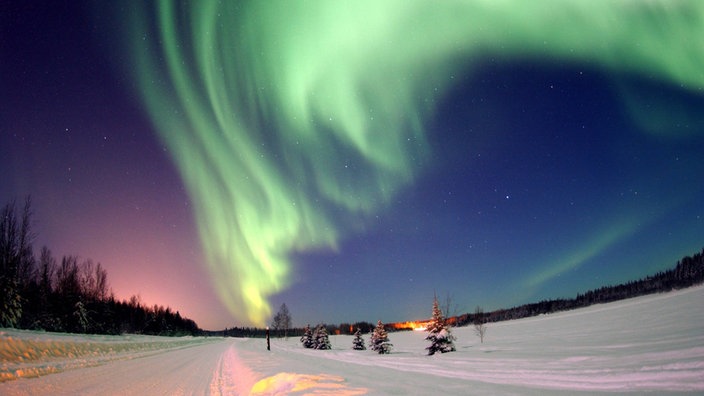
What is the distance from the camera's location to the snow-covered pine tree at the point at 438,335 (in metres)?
28.0

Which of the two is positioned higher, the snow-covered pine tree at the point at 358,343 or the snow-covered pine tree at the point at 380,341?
the snow-covered pine tree at the point at 380,341

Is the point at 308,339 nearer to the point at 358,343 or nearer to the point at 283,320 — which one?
the point at 358,343

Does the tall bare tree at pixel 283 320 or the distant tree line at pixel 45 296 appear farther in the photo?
the tall bare tree at pixel 283 320

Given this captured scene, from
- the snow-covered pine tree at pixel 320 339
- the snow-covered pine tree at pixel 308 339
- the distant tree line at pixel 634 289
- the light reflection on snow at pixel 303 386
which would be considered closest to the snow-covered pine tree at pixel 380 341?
the snow-covered pine tree at pixel 320 339

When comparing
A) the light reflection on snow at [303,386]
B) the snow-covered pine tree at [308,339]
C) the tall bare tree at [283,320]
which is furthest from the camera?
the tall bare tree at [283,320]

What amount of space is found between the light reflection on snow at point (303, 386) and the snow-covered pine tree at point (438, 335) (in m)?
19.8

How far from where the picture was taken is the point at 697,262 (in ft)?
373

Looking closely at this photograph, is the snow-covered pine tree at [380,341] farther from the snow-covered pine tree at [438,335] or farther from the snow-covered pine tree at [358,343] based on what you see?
the snow-covered pine tree at [358,343]

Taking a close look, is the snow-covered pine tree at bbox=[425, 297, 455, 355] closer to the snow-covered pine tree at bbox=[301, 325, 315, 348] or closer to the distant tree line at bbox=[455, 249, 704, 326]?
the snow-covered pine tree at bbox=[301, 325, 315, 348]

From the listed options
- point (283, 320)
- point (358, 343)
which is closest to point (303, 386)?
point (358, 343)

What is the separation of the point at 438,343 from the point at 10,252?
51.8m

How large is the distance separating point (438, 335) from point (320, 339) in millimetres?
23471

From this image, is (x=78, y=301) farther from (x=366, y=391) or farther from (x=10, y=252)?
(x=366, y=391)

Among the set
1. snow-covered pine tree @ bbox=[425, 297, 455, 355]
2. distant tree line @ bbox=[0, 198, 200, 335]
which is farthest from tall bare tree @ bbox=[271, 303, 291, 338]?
snow-covered pine tree @ bbox=[425, 297, 455, 355]
